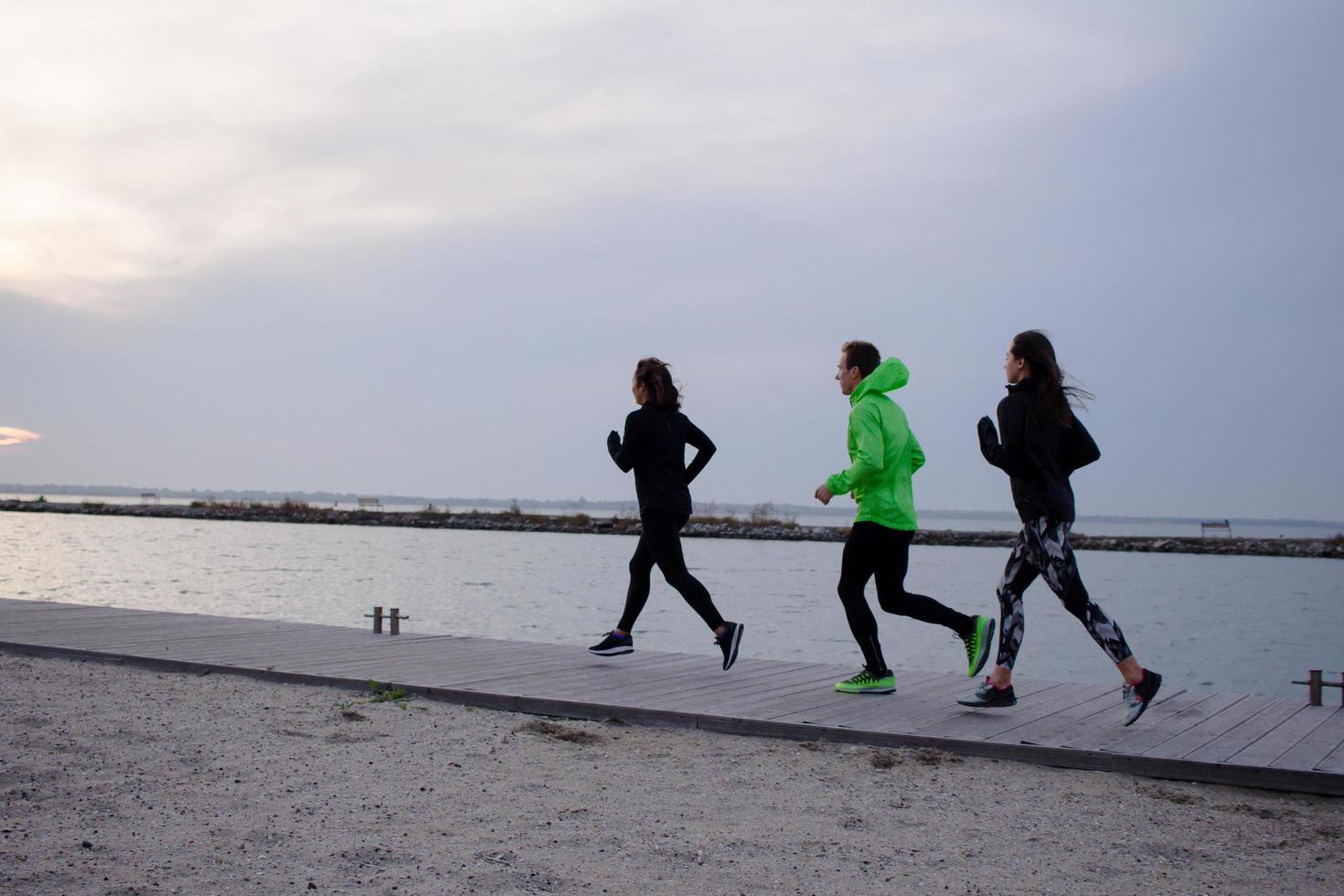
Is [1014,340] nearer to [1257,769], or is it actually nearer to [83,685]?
[1257,769]

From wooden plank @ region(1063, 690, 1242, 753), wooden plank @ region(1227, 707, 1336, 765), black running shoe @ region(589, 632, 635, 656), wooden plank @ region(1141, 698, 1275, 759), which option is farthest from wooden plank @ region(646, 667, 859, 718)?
wooden plank @ region(1227, 707, 1336, 765)

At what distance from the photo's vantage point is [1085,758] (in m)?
4.86

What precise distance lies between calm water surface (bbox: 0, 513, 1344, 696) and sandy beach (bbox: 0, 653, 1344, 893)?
6568 millimetres

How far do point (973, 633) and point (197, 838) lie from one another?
12.8 ft

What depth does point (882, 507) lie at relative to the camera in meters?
5.93

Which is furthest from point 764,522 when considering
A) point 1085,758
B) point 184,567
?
point 1085,758

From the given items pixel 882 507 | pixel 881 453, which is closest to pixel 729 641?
pixel 882 507

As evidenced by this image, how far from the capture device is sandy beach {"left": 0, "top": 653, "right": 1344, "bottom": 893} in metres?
3.45

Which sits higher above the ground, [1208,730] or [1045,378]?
[1045,378]

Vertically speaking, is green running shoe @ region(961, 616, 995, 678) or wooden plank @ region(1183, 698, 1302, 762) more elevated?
green running shoe @ region(961, 616, 995, 678)

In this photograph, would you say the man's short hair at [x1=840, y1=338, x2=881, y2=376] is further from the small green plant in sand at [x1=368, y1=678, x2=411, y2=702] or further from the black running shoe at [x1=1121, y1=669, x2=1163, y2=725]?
the small green plant in sand at [x1=368, y1=678, x2=411, y2=702]

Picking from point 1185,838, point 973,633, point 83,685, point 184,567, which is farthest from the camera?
point 184,567

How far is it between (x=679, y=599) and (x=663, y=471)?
13.0 m

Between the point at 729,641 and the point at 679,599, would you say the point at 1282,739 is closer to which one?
the point at 729,641
